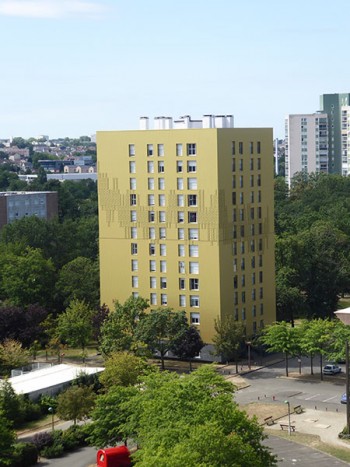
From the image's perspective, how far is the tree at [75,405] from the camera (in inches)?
2186

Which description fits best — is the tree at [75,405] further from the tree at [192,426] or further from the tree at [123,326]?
the tree at [123,326]

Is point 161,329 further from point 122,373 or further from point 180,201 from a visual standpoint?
point 122,373

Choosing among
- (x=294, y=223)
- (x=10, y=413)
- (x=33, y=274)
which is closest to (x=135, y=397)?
(x=10, y=413)

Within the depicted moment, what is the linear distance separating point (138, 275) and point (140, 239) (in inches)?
112

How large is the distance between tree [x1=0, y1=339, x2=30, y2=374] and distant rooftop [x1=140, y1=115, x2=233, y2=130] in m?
21.8

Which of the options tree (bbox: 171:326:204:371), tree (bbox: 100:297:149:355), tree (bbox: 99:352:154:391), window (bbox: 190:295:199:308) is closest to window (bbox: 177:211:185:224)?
window (bbox: 190:295:199:308)

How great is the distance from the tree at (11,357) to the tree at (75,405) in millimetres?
13790

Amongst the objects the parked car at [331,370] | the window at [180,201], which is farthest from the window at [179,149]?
the parked car at [331,370]

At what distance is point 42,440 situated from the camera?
53812 mm

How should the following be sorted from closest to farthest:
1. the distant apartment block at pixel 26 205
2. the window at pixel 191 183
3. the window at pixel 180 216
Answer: the window at pixel 191 183 < the window at pixel 180 216 < the distant apartment block at pixel 26 205

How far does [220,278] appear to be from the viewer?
247 feet

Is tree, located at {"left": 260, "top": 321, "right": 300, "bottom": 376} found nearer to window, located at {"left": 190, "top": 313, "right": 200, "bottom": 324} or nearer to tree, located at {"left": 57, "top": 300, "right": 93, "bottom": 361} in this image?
window, located at {"left": 190, "top": 313, "right": 200, "bottom": 324}

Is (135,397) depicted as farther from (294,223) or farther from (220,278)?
(294,223)

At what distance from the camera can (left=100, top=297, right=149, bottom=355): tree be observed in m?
70.8
